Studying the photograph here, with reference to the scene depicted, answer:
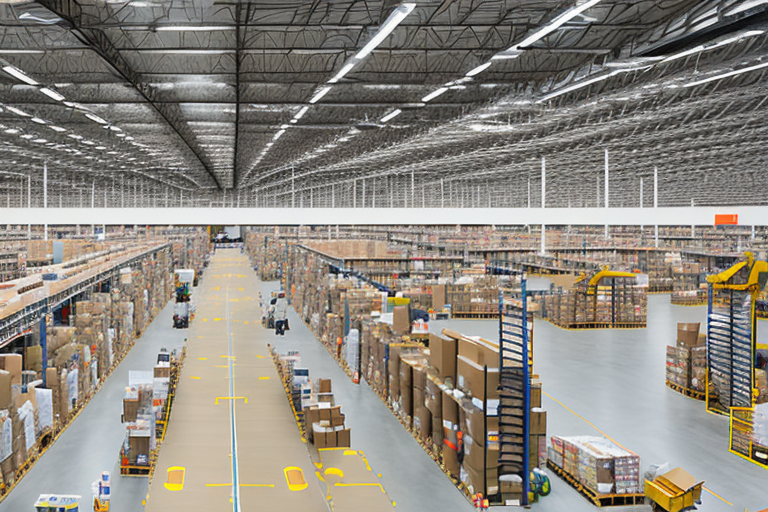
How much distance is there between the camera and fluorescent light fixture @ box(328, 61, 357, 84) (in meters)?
11.7

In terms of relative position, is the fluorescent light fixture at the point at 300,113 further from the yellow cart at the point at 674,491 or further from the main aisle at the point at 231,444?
the yellow cart at the point at 674,491

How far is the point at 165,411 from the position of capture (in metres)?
8.23

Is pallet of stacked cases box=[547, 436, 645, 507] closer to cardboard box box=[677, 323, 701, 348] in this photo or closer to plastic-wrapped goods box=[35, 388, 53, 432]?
cardboard box box=[677, 323, 701, 348]

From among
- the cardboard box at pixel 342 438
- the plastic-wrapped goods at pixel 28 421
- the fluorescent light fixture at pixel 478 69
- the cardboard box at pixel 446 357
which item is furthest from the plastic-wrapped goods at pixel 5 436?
the fluorescent light fixture at pixel 478 69

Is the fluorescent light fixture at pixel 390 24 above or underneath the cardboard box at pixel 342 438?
above

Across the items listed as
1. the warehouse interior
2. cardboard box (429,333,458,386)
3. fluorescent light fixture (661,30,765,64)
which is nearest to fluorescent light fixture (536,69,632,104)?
the warehouse interior

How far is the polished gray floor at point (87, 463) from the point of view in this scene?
6535 mm

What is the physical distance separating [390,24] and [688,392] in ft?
24.9

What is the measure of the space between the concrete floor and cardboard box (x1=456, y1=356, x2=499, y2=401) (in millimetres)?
1121

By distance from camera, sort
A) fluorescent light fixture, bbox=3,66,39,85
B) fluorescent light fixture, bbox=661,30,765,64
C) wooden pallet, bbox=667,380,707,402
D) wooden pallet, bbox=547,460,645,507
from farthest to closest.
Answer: fluorescent light fixture, bbox=3,66,39,85, wooden pallet, bbox=667,380,707,402, fluorescent light fixture, bbox=661,30,765,64, wooden pallet, bbox=547,460,645,507

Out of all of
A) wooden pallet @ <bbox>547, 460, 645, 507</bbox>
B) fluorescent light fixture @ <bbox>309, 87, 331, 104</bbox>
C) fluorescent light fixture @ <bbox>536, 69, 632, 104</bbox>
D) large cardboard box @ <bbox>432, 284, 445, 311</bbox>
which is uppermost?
fluorescent light fixture @ <bbox>309, 87, 331, 104</bbox>

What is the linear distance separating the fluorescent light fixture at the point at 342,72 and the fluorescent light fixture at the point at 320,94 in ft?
2.92

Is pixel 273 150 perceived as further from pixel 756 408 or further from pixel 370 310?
pixel 756 408

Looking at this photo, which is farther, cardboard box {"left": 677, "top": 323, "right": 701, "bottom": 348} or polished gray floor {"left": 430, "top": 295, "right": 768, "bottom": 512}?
cardboard box {"left": 677, "top": 323, "right": 701, "bottom": 348}
